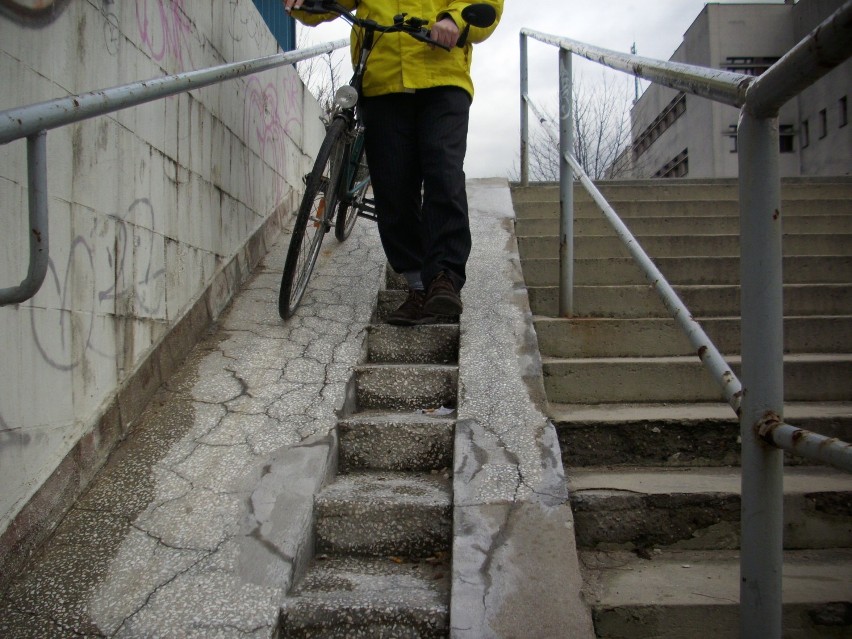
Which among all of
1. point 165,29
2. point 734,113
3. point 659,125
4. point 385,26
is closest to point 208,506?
point 165,29

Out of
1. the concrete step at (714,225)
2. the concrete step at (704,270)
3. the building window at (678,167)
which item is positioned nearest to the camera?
the concrete step at (704,270)

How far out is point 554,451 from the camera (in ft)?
5.59

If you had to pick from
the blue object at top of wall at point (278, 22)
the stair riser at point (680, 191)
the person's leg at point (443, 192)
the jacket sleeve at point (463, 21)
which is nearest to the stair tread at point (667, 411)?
the person's leg at point (443, 192)

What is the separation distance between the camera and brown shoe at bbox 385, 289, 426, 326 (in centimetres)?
239

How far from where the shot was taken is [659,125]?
2322 centimetres

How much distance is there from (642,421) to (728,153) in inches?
733

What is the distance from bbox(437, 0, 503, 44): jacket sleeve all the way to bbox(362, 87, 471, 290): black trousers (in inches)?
7.8

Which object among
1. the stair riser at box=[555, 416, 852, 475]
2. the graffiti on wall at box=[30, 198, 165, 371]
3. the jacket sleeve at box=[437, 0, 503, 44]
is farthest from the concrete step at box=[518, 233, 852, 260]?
the graffiti on wall at box=[30, 198, 165, 371]

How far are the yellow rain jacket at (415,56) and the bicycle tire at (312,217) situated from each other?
26 centimetres

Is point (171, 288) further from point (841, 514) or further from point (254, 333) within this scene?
point (841, 514)

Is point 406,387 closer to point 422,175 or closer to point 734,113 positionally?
point 422,175

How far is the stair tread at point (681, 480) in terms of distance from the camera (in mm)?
1604

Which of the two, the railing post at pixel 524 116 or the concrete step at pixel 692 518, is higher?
the railing post at pixel 524 116

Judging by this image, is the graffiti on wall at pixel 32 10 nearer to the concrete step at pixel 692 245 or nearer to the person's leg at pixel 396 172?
the person's leg at pixel 396 172
